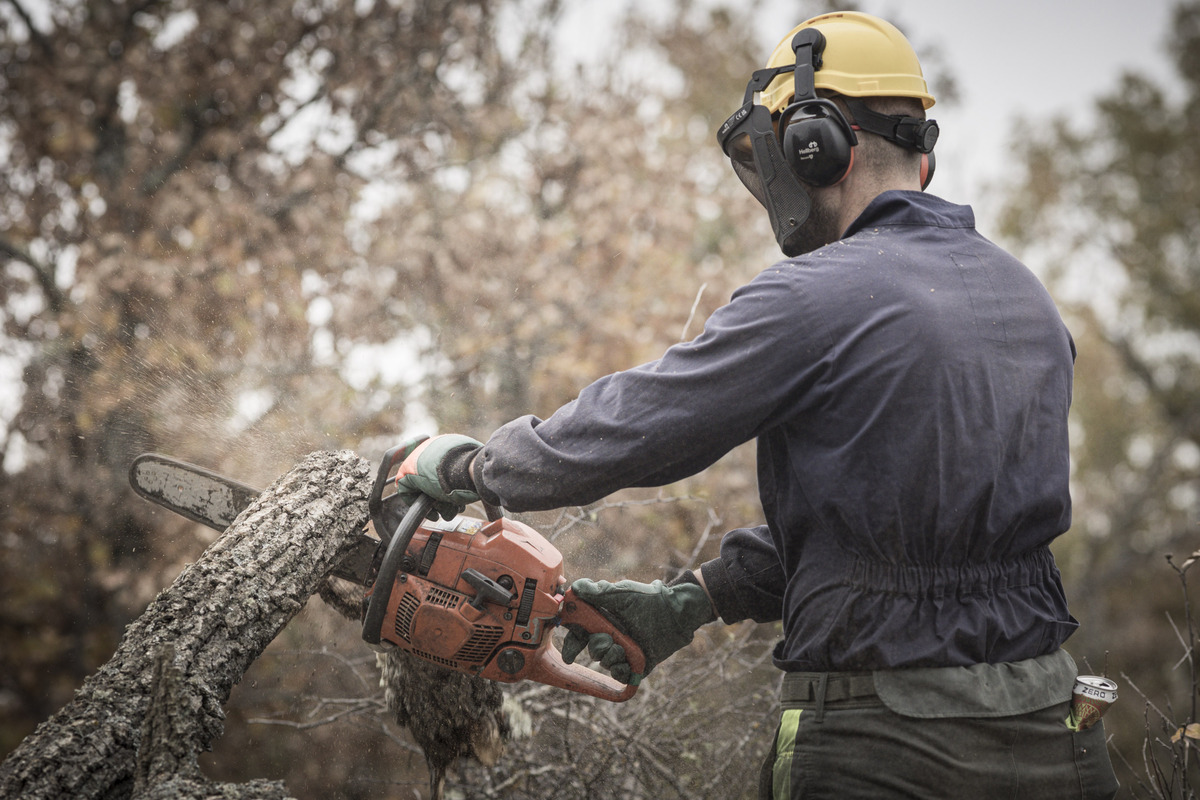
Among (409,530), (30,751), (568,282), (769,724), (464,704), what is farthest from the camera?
(568,282)

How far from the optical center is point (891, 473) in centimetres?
154

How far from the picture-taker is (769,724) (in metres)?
3.25

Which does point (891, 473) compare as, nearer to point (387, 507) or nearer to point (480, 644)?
point (480, 644)

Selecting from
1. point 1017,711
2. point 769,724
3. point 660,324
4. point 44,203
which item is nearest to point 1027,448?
point 1017,711

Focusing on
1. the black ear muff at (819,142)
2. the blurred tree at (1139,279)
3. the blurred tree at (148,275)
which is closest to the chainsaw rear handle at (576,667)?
the black ear muff at (819,142)

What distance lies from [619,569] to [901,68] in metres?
2.36

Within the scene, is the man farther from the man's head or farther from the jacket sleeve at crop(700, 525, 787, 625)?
the jacket sleeve at crop(700, 525, 787, 625)

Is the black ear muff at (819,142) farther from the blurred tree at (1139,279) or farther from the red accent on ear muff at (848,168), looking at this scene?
the blurred tree at (1139,279)

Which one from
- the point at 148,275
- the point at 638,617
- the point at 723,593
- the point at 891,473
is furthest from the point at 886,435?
the point at 148,275

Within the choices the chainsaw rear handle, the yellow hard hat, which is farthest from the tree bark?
the yellow hard hat

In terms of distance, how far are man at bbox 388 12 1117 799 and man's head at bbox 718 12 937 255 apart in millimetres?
32

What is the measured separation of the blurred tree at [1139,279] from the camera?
53.7ft

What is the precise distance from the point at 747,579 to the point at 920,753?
29.7 inches

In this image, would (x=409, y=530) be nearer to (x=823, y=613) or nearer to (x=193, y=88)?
(x=823, y=613)
